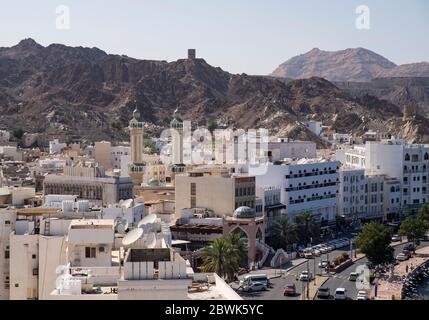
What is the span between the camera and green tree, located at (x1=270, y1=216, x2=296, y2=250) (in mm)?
20234

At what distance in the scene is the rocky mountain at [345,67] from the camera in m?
75.0

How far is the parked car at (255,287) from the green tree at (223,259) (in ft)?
1.49

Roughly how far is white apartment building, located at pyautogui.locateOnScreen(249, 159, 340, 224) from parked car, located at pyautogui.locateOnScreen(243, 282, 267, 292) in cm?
703

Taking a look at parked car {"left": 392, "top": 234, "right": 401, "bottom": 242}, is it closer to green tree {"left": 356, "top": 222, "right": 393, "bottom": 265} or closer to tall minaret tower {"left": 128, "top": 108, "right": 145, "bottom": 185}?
green tree {"left": 356, "top": 222, "right": 393, "bottom": 265}

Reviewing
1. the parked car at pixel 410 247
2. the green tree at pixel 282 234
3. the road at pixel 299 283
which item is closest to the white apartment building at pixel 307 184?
the green tree at pixel 282 234

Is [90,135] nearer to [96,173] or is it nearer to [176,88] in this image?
[176,88]

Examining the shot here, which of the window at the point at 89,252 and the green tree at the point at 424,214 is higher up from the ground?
the window at the point at 89,252

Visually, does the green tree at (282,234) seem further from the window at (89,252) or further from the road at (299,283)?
the window at (89,252)

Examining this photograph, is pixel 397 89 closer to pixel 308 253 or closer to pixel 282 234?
pixel 282 234

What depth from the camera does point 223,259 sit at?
52.3 feet

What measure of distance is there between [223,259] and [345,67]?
2469 inches

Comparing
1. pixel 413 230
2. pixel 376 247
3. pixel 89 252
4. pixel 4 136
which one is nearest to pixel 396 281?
pixel 376 247
